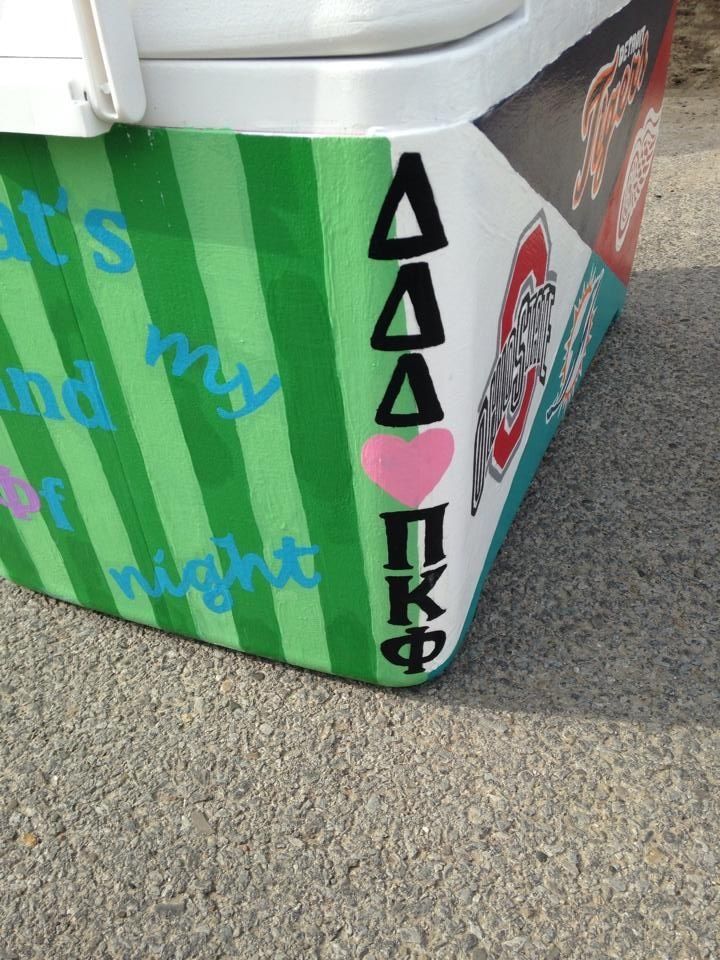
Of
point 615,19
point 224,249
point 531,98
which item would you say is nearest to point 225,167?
point 224,249

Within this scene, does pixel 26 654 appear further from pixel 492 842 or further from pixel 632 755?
pixel 632 755

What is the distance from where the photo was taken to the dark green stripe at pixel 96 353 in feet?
3.95

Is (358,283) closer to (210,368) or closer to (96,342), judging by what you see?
(210,368)

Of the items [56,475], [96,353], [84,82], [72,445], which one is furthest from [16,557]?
[84,82]

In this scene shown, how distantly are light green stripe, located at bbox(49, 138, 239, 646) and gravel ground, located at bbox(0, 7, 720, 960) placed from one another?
0.28 m

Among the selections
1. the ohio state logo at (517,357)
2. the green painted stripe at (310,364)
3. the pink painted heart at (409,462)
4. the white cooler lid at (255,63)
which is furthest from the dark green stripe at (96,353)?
the ohio state logo at (517,357)

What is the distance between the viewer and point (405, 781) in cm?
152

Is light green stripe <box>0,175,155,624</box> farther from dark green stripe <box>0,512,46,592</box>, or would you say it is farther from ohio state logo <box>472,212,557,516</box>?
ohio state logo <box>472,212,557,516</box>

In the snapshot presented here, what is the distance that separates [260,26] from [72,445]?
0.85 meters

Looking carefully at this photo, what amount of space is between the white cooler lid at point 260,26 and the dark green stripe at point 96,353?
0.16 m

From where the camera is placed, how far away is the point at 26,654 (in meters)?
1.80

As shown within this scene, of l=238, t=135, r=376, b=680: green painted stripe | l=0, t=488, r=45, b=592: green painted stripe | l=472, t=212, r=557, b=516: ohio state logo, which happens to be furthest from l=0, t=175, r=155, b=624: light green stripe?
l=472, t=212, r=557, b=516: ohio state logo

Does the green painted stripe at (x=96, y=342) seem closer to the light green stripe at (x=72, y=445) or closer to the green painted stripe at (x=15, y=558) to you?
the light green stripe at (x=72, y=445)

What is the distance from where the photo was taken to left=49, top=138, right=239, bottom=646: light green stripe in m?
1.14
